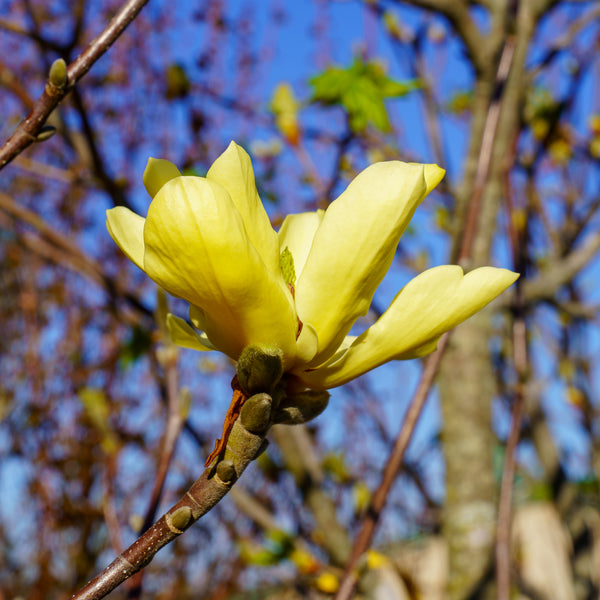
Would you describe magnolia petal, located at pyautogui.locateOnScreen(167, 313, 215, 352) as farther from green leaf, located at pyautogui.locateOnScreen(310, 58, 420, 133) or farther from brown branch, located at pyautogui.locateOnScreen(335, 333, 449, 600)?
green leaf, located at pyautogui.locateOnScreen(310, 58, 420, 133)

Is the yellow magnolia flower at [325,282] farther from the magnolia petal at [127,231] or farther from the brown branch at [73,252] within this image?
the brown branch at [73,252]

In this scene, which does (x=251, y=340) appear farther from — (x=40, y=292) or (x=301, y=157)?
(x=40, y=292)

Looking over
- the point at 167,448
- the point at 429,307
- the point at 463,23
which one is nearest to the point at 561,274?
the point at 463,23

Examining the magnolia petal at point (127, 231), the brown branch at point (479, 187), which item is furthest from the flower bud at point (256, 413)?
the brown branch at point (479, 187)

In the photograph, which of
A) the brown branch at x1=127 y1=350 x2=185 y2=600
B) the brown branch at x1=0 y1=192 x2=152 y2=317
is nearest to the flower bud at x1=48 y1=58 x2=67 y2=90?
the brown branch at x1=127 y1=350 x2=185 y2=600

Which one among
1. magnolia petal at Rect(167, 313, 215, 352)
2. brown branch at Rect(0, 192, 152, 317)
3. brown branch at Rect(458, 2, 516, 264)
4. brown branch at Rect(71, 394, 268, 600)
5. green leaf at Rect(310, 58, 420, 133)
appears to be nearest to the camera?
brown branch at Rect(71, 394, 268, 600)

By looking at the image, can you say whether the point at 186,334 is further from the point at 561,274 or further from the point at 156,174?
the point at 561,274

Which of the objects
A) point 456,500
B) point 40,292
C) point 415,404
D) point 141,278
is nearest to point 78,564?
point 141,278

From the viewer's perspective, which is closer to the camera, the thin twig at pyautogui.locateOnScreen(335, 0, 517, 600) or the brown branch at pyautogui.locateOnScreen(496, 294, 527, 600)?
the thin twig at pyautogui.locateOnScreen(335, 0, 517, 600)
